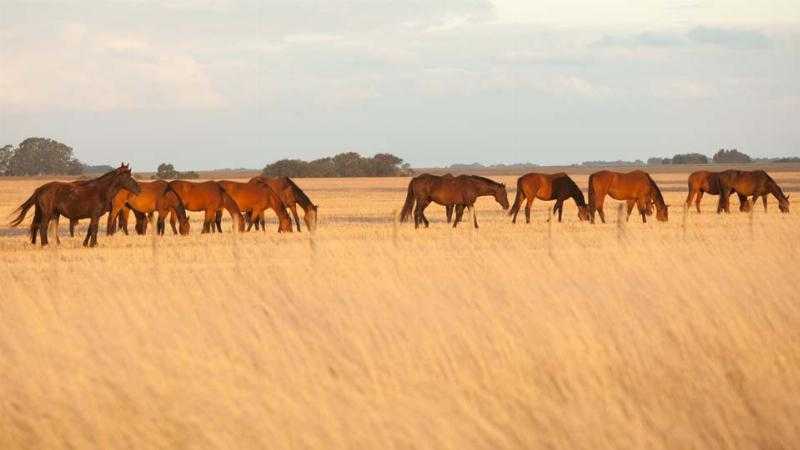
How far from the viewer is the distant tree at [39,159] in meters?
164

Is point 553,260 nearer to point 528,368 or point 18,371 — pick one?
point 528,368

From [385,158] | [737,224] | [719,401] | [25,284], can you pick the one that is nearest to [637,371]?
[719,401]

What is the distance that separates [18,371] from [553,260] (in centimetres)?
547

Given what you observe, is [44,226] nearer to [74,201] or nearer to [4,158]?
[74,201]

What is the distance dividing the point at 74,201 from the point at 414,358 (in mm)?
20262

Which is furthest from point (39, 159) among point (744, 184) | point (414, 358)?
point (414, 358)

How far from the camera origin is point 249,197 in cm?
3312

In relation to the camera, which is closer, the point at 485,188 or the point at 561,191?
the point at 485,188

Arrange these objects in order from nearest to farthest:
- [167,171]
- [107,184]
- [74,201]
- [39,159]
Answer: [74,201] < [107,184] < [167,171] < [39,159]

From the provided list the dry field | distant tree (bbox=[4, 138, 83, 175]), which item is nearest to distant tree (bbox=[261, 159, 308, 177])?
distant tree (bbox=[4, 138, 83, 175])

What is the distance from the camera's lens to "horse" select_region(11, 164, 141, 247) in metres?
26.5

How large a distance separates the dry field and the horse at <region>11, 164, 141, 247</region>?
1698cm

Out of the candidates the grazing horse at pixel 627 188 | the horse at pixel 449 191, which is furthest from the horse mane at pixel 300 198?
the grazing horse at pixel 627 188

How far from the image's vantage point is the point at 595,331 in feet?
28.7
